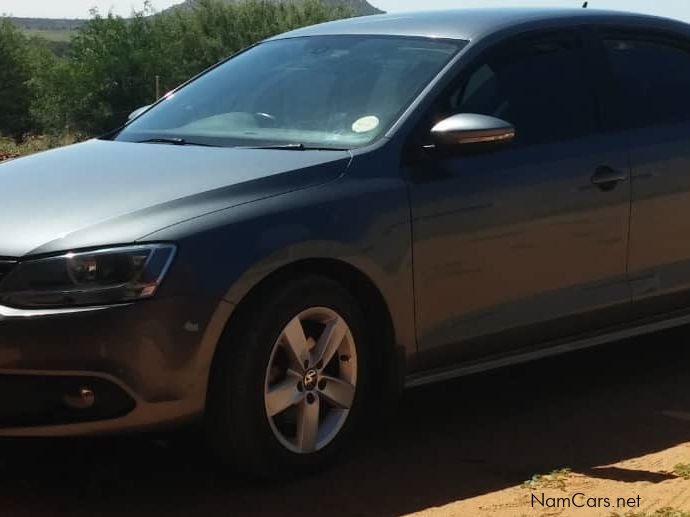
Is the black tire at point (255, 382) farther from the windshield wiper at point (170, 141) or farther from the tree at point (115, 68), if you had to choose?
the tree at point (115, 68)

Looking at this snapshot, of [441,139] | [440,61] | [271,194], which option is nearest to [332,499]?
[271,194]

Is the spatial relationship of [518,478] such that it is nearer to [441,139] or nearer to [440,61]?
[441,139]

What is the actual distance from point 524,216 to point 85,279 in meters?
1.78

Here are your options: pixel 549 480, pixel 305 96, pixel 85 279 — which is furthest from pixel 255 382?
pixel 305 96

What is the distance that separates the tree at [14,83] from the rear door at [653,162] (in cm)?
4700

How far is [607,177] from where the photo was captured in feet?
17.0

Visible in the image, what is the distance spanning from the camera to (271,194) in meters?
4.27

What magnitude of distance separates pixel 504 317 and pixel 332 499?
3.66 feet

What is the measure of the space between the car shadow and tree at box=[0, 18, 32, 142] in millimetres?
47144

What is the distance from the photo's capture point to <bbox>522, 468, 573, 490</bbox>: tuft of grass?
4281mm

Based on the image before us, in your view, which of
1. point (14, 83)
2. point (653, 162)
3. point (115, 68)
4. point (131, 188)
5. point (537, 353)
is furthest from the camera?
point (14, 83)

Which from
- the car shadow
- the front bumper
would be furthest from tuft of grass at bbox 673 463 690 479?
the front bumper

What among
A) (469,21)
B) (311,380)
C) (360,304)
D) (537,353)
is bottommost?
(537,353)

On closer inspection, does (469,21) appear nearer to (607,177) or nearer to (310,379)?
(607,177)
